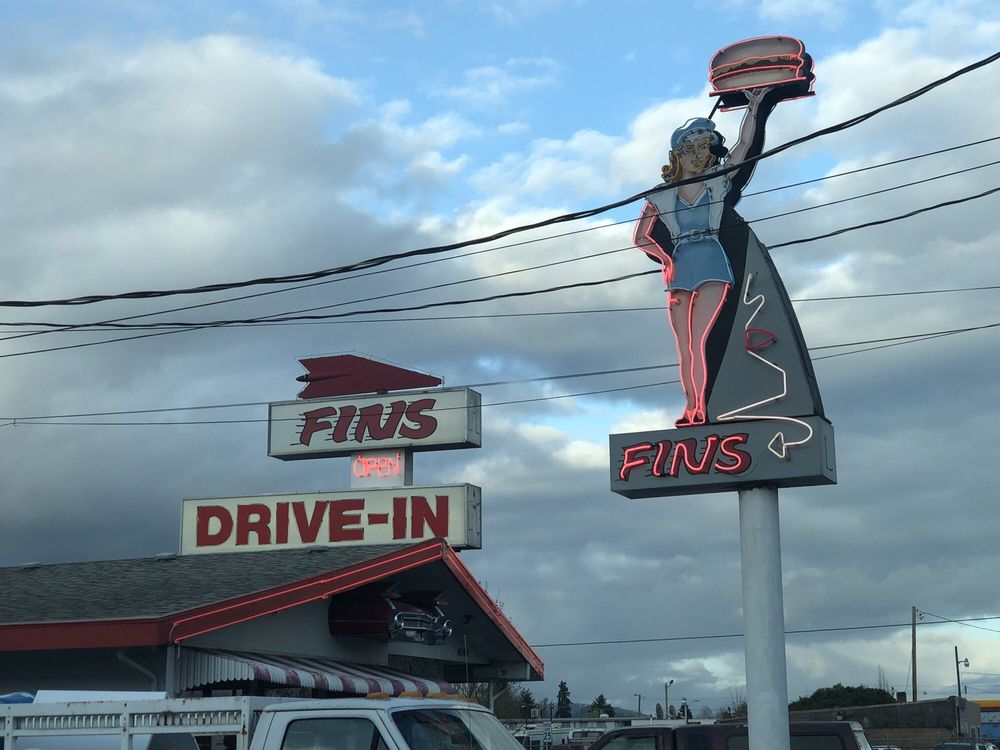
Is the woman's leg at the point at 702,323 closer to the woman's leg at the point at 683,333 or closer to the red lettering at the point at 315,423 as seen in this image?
the woman's leg at the point at 683,333

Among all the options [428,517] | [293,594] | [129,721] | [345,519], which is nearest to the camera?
[129,721]

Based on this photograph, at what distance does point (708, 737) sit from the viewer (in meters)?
16.3

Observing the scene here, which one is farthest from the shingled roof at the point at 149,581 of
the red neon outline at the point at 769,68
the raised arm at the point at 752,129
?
the red neon outline at the point at 769,68

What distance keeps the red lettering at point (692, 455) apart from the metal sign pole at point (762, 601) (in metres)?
0.74

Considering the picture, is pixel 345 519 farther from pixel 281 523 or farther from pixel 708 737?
pixel 708 737

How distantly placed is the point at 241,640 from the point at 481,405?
16183 mm

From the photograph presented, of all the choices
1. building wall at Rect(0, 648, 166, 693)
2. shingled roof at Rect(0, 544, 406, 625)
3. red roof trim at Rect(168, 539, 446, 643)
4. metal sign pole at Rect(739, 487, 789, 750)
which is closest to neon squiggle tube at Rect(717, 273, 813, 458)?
metal sign pole at Rect(739, 487, 789, 750)

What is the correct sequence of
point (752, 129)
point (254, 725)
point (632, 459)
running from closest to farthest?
point (254, 725) → point (632, 459) → point (752, 129)

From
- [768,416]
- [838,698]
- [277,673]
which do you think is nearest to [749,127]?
[768,416]

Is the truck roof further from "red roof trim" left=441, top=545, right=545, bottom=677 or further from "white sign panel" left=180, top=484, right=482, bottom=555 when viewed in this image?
"white sign panel" left=180, top=484, right=482, bottom=555

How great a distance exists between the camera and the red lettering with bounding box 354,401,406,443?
1329 inches

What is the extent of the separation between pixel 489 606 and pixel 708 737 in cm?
719

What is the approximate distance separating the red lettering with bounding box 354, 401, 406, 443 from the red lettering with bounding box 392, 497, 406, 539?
1.86m

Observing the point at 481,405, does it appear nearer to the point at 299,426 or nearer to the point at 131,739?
the point at 299,426
